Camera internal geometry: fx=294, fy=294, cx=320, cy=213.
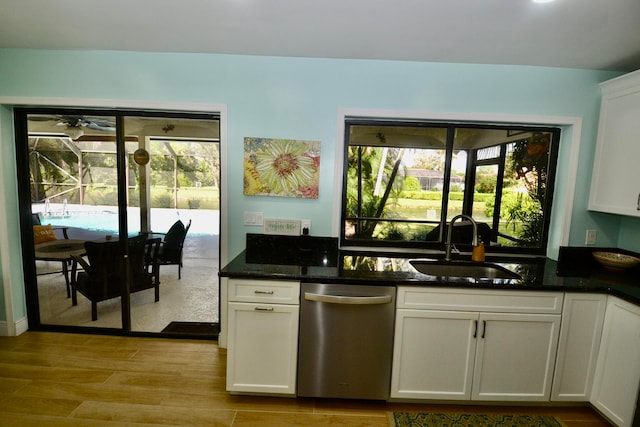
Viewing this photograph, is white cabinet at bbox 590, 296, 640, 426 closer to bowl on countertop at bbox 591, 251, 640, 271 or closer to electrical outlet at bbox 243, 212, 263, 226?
bowl on countertop at bbox 591, 251, 640, 271

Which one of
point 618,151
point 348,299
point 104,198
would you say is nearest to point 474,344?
point 348,299

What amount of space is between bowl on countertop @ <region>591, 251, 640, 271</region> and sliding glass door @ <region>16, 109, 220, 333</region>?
3236 millimetres

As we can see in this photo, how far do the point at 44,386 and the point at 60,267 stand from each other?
3.65ft

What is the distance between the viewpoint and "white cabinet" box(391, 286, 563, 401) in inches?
73.7

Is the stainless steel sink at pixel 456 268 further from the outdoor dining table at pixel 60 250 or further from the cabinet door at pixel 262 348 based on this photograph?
the outdoor dining table at pixel 60 250

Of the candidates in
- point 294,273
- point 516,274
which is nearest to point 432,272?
point 516,274

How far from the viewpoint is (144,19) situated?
1.83 metres

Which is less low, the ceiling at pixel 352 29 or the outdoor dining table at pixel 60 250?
the ceiling at pixel 352 29

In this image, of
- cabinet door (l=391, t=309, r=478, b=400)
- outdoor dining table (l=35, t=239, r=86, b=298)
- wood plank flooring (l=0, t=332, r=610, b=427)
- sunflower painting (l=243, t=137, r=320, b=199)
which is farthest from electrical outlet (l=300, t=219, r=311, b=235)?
outdoor dining table (l=35, t=239, r=86, b=298)

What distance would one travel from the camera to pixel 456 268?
Result: 7.79 ft

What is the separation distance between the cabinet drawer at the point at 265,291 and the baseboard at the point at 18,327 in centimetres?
228

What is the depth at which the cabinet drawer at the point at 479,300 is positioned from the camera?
1.87m

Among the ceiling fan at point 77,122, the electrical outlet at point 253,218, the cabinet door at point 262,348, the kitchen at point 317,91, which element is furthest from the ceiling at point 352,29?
the cabinet door at point 262,348

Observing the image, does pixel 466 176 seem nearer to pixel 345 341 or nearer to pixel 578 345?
pixel 578 345
